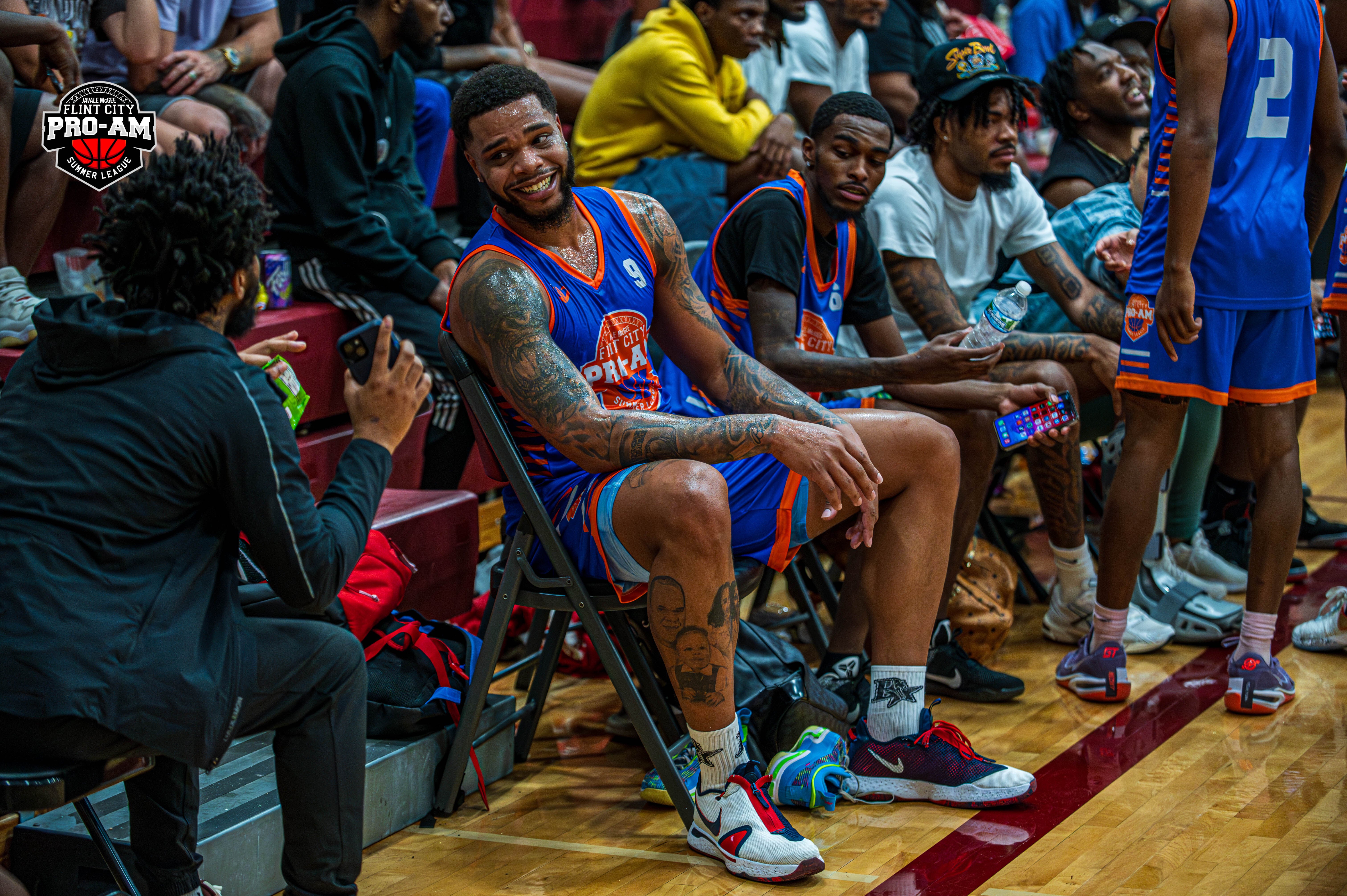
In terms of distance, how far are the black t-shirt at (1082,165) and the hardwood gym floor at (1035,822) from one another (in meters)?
1.80

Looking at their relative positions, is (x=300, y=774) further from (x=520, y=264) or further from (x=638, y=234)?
(x=638, y=234)

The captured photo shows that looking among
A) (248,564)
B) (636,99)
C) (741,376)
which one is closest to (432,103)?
(636,99)

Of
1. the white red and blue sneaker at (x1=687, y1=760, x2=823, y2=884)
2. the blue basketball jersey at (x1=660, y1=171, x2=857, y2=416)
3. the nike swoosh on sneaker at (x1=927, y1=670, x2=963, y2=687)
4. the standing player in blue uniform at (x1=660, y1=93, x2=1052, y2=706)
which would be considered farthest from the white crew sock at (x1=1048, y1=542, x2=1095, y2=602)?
the white red and blue sneaker at (x1=687, y1=760, x2=823, y2=884)

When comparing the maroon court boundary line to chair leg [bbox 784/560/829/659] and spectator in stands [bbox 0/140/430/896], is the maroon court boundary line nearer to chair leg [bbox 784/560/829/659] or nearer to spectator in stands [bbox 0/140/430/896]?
chair leg [bbox 784/560/829/659]

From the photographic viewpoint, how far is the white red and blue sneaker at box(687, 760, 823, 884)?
7.60 feet

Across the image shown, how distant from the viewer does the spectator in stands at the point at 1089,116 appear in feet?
13.8

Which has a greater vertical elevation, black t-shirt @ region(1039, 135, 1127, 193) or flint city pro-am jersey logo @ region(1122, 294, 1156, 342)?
black t-shirt @ region(1039, 135, 1127, 193)

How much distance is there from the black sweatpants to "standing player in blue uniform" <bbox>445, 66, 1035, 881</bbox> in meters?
0.63

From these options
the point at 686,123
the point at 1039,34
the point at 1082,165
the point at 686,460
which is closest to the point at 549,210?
the point at 686,460

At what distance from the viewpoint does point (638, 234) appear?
2770 mm

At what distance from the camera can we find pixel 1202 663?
3.48m

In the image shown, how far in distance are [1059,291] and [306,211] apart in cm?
229

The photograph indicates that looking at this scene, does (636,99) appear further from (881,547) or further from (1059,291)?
(881,547)

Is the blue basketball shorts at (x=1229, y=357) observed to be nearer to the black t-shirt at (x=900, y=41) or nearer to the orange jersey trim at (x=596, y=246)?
the orange jersey trim at (x=596, y=246)
